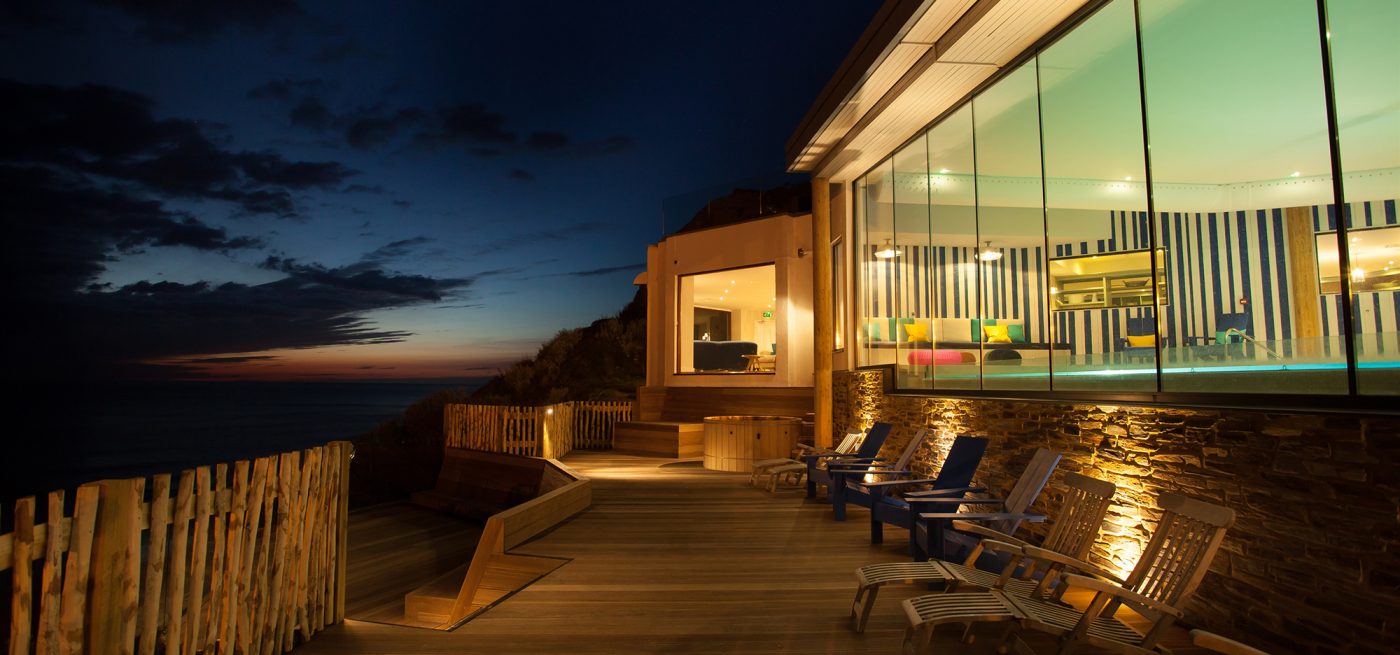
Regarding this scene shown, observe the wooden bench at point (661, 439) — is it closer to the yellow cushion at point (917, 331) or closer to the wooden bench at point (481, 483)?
the wooden bench at point (481, 483)

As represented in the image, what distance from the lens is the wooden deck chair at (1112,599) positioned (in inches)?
116

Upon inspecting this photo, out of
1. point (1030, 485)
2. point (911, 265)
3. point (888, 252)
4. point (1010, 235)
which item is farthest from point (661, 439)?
point (1030, 485)

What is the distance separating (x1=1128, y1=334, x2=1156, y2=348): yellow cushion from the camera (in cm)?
497

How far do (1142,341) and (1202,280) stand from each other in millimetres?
555

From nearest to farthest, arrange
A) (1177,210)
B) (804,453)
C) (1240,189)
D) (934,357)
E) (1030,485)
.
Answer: (1030,485)
(1177,210)
(1240,189)
(934,357)
(804,453)

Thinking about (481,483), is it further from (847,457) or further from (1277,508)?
(1277,508)

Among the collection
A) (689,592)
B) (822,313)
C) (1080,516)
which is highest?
(822,313)

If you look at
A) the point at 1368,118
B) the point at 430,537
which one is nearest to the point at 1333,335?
the point at 1368,118

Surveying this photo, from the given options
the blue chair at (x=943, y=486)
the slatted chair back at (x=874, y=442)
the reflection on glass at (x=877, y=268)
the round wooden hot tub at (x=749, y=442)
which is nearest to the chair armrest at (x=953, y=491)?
the blue chair at (x=943, y=486)

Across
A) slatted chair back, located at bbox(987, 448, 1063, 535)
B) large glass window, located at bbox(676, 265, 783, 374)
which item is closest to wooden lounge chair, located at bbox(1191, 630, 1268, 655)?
slatted chair back, located at bbox(987, 448, 1063, 535)

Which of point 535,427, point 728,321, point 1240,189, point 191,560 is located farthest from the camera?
point 728,321

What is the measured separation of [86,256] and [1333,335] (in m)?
44.5

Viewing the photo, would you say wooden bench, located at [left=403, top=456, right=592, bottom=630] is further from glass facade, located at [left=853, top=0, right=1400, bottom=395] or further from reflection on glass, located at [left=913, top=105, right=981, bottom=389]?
reflection on glass, located at [left=913, top=105, right=981, bottom=389]

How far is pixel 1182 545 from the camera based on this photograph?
3268mm
